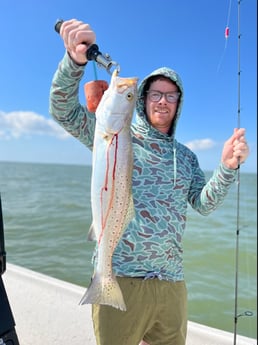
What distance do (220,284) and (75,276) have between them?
10.0ft

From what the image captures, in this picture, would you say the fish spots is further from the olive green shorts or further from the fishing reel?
the fishing reel

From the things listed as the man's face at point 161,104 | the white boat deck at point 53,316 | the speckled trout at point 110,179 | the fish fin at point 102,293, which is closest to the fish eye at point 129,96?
the speckled trout at point 110,179

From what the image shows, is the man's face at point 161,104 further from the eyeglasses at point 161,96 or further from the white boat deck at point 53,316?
the white boat deck at point 53,316

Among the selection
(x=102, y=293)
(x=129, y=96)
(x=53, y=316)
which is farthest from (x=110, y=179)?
(x=53, y=316)

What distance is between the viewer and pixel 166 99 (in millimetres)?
2338

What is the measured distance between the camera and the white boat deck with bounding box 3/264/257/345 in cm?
323

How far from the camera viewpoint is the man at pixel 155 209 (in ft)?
6.54

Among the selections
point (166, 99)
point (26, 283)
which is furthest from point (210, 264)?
point (166, 99)

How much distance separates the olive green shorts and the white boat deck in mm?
1181

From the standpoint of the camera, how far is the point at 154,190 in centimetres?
213

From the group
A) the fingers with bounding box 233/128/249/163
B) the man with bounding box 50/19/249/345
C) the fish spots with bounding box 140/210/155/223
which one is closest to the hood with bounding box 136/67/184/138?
the man with bounding box 50/19/249/345

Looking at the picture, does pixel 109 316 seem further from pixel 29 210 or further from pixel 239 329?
pixel 29 210

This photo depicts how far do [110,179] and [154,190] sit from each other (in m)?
0.47

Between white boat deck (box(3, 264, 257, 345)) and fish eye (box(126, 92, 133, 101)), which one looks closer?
fish eye (box(126, 92, 133, 101))
